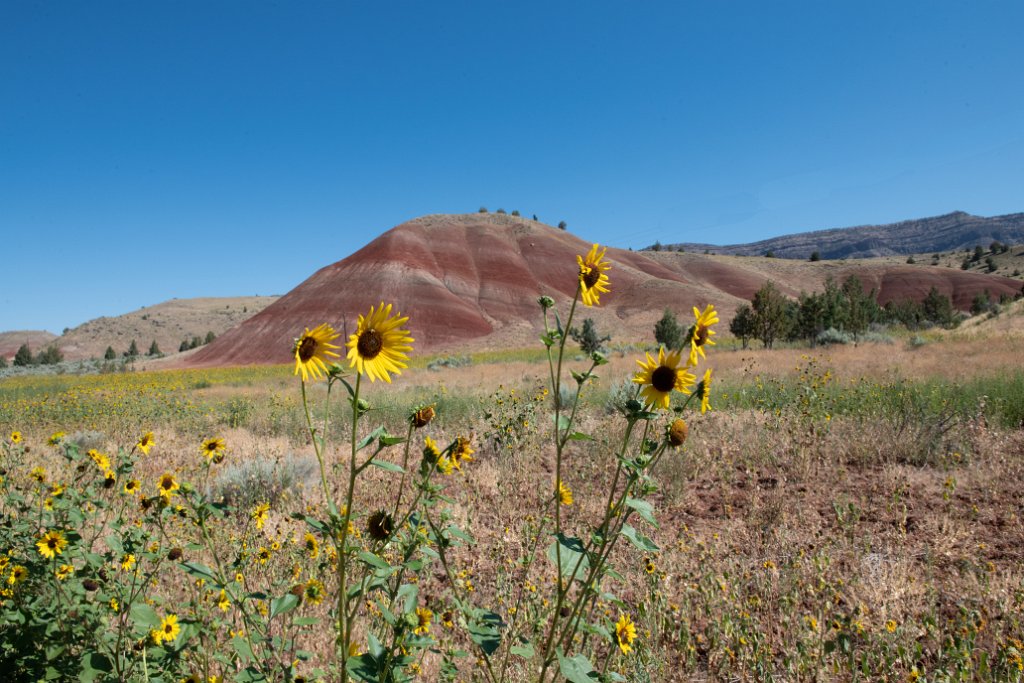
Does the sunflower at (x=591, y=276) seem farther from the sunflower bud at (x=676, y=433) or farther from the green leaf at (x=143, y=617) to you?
the green leaf at (x=143, y=617)

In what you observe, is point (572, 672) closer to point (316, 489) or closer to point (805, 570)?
point (805, 570)

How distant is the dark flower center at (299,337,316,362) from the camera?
4.61 feet

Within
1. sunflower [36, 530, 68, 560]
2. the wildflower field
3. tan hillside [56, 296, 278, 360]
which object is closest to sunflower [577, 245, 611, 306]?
the wildflower field

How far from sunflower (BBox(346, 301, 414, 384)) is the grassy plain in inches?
5.4

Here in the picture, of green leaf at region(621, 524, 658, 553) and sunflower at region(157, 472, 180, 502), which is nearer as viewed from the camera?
green leaf at region(621, 524, 658, 553)

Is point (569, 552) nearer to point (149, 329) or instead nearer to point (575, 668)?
point (575, 668)

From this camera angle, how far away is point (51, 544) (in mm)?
2121

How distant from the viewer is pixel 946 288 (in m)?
65.0

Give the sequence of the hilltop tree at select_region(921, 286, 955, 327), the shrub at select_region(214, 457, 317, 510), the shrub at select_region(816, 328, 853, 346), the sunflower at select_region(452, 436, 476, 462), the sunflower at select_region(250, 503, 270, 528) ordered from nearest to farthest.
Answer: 1. the sunflower at select_region(452, 436, 476, 462)
2. the sunflower at select_region(250, 503, 270, 528)
3. the shrub at select_region(214, 457, 317, 510)
4. the shrub at select_region(816, 328, 853, 346)
5. the hilltop tree at select_region(921, 286, 955, 327)

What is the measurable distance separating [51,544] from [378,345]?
1.88 metres

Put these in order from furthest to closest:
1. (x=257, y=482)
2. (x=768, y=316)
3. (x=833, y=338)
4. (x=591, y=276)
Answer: (x=768, y=316) < (x=833, y=338) < (x=257, y=482) < (x=591, y=276)

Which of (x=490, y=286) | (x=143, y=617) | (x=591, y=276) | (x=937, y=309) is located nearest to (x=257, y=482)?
(x=143, y=617)

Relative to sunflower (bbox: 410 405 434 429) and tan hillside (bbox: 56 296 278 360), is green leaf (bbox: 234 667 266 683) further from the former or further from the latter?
tan hillside (bbox: 56 296 278 360)

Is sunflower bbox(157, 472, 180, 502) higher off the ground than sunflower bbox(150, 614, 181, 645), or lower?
higher
